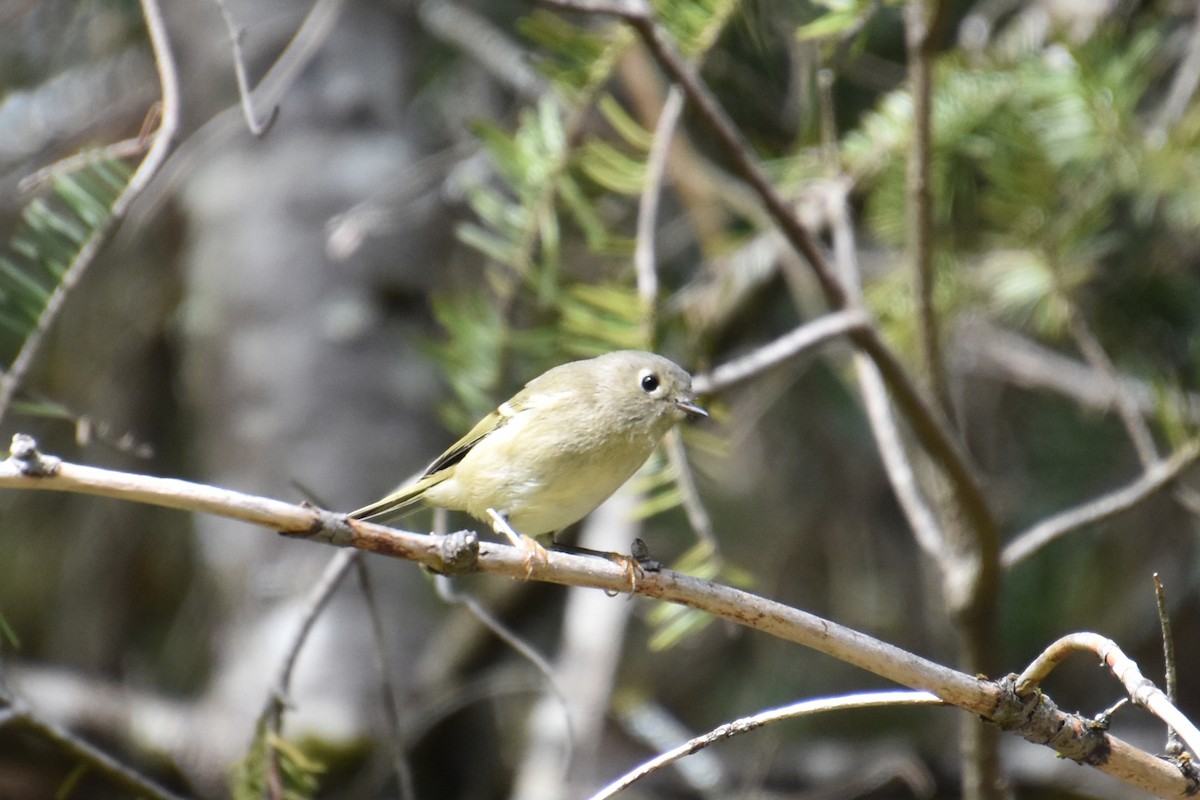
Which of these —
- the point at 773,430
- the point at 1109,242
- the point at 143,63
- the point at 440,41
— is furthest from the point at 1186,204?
the point at 143,63

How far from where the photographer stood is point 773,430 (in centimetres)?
498

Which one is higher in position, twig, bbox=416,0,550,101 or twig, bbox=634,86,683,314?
twig, bbox=416,0,550,101

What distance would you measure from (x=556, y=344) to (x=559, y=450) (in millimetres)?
435

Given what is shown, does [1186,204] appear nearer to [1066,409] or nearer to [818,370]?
[1066,409]

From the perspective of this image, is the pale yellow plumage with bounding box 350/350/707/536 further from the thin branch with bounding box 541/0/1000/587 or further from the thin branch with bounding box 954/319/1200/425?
the thin branch with bounding box 954/319/1200/425

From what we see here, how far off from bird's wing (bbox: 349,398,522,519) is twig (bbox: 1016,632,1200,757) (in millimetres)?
1342

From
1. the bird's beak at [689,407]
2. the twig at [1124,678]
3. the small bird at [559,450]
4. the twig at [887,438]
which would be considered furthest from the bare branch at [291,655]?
the twig at [1124,678]

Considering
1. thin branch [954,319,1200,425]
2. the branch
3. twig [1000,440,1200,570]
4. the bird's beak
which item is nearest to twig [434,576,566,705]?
the branch

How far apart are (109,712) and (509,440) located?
1.46 meters

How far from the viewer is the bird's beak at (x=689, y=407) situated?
8.89ft

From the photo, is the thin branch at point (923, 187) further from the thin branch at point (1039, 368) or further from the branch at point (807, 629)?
the thin branch at point (1039, 368)

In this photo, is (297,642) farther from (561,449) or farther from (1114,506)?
(1114,506)

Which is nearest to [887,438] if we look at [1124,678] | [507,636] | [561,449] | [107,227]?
[561,449]

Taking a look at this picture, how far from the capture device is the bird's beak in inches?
107
